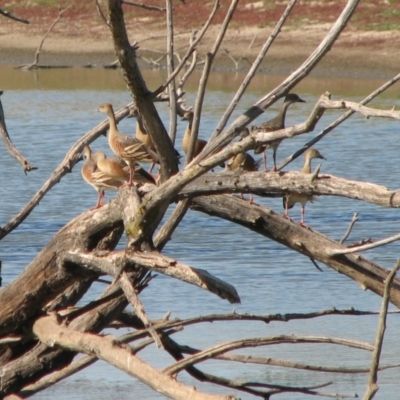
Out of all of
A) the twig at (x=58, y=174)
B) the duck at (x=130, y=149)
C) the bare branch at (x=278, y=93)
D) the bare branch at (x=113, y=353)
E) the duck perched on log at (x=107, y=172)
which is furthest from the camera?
the duck perched on log at (x=107, y=172)

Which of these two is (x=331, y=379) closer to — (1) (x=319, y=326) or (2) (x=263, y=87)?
(1) (x=319, y=326)

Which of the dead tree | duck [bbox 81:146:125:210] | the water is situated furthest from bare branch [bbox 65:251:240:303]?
the water

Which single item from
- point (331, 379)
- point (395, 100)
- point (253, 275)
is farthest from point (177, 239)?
point (395, 100)

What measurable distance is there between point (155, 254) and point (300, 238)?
0.77m

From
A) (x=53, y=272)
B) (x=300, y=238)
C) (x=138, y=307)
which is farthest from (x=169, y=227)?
(x=138, y=307)

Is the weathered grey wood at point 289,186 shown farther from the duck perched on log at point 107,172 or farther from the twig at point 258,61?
the duck perched on log at point 107,172

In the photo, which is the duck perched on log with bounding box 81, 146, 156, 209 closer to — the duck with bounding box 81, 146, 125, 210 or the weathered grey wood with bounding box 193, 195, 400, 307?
the duck with bounding box 81, 146, 125, 210

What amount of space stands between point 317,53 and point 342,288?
5531 mm

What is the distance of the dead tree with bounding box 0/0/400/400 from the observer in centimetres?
350

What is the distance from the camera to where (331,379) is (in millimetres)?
6953

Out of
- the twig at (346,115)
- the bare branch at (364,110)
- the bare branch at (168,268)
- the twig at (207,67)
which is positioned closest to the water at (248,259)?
the twig at (346,115)

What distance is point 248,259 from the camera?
33.5ft

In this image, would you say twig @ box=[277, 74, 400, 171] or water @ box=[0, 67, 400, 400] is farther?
water @ box=[0, 67, 400, 400]

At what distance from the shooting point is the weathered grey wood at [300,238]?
411 cm
